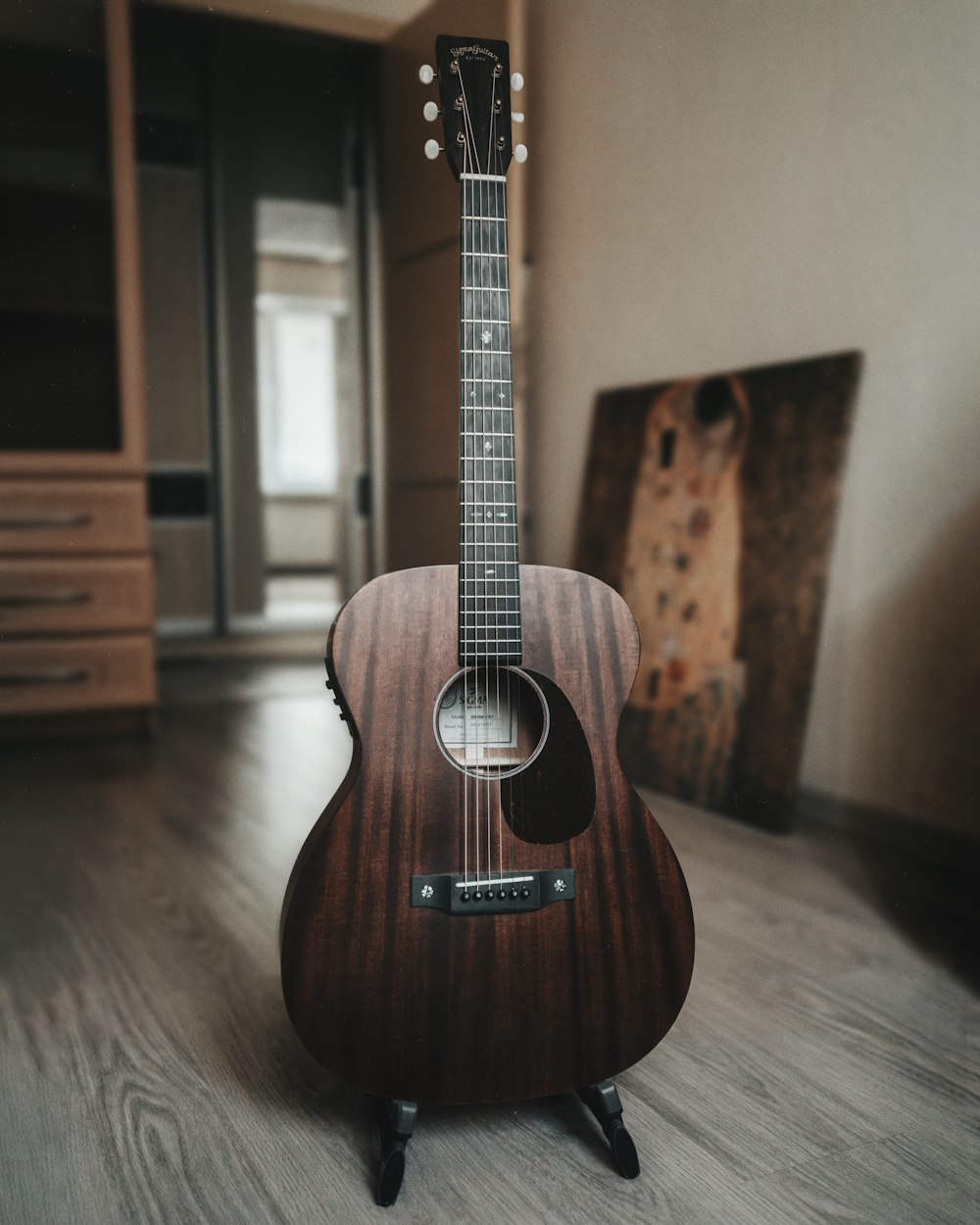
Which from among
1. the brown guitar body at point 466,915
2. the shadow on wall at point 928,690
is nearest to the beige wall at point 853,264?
the shadow on wall at point 928,690

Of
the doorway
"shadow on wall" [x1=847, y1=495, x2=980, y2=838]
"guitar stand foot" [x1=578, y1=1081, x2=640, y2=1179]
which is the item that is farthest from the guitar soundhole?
the doorway

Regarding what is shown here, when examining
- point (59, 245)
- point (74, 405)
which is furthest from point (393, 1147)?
point (59, 245)

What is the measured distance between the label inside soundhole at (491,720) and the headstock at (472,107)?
493 mm

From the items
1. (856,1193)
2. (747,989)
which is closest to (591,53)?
(747,989)

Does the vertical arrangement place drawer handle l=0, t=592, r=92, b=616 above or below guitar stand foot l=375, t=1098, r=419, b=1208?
above

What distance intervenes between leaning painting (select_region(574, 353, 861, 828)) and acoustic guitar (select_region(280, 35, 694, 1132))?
3.34ft

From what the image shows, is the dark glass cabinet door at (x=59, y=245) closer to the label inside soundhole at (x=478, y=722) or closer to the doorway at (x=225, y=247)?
the doorway at (x=225, y=247)

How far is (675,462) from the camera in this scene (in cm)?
222

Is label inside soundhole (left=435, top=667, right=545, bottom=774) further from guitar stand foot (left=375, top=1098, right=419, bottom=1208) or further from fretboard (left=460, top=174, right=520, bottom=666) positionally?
guitar stand foot (left=375, top=1098, right=419, bottom=1208)

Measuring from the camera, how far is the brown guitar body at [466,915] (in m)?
0.91

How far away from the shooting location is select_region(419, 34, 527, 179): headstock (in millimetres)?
982

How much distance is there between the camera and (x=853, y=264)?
182 centimetres

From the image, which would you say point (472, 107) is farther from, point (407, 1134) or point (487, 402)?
point (407, 1134)

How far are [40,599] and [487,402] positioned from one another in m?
1.93
